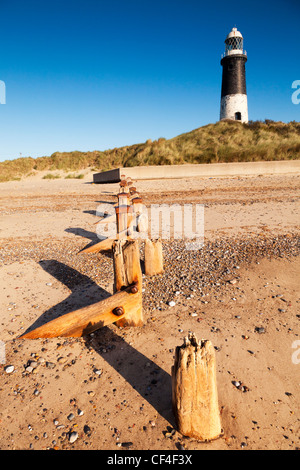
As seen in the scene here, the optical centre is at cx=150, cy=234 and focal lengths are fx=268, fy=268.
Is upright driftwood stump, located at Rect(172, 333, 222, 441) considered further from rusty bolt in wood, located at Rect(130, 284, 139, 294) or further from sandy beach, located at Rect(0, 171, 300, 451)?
rusty bolt in wood, located at Rect(130, 284, 139, 294)

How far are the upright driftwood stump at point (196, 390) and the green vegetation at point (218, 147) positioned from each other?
23161mm

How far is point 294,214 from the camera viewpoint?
8.67 metres

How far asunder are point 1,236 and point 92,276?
165 inches

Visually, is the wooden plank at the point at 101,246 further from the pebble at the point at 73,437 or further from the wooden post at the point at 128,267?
the pebble at the point at 73,437

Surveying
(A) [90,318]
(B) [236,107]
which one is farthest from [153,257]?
(B) [236,107]

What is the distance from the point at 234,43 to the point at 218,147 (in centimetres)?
1866

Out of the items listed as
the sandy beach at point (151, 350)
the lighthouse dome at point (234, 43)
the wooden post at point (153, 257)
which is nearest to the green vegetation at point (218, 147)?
the lighthouse dome at point (234, 43)

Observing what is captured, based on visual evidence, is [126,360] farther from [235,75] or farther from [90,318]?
[235,75]

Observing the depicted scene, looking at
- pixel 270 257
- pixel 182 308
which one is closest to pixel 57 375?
pixel 182 308

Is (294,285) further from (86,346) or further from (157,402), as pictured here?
(86,346)

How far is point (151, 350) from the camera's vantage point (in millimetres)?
3012

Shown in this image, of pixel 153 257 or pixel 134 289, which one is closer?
pixel 134 289
